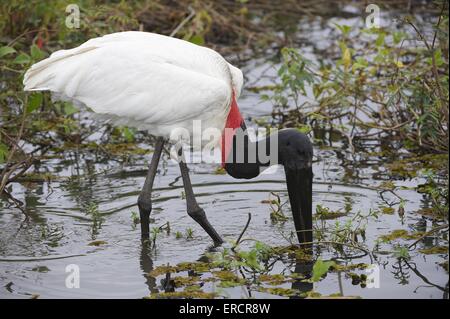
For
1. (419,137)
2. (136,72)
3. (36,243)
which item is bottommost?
(36,243)

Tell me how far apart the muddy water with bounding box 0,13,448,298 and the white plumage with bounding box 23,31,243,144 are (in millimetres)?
815

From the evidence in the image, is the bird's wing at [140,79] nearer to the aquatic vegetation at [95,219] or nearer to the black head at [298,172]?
the black head at [298,172]

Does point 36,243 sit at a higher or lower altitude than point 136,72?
lower

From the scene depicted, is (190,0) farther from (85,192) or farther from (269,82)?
(85,192)

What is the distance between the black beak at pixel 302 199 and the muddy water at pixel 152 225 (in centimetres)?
20

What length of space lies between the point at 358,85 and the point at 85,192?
2622mm

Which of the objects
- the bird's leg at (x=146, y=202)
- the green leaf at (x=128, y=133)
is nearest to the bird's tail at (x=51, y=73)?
the bird's leg at (x=146, y=202)

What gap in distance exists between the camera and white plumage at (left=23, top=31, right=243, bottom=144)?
661cm

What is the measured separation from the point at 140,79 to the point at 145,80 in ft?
0.13

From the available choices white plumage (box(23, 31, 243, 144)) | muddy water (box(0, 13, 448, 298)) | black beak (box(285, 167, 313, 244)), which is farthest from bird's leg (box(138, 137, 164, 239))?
black beak (box(285, 167, 313, 244))

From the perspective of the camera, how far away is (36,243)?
6734 mm

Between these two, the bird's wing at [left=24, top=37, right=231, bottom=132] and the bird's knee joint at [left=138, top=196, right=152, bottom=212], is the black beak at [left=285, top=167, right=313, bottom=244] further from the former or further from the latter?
the bird's knee joint at [left=138, top=196, right=152, bottom=212]

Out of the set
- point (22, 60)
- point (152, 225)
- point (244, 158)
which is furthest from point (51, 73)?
point (244, 158)

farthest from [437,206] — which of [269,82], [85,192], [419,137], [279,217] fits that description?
[269,82]
